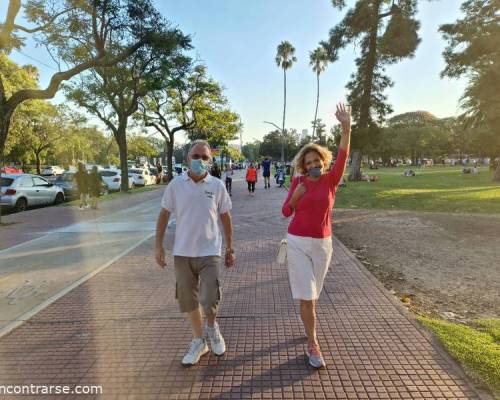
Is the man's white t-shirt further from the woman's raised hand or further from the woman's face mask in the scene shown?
the woman's raised hand

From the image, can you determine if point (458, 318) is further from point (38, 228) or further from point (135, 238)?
point (38, 228)

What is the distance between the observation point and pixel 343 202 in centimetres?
1595

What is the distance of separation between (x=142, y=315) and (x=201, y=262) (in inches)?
61.4

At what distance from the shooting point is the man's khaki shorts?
124 inches

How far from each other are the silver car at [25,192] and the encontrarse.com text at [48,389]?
12229 millimetres

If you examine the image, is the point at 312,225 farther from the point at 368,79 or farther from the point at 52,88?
the point at 368,79

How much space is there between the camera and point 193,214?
3.13m

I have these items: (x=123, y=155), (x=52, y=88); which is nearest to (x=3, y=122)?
(x=52, y=88)

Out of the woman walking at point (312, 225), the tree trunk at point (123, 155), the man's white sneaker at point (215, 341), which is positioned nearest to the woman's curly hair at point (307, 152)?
the woman walking at point (312, 225)

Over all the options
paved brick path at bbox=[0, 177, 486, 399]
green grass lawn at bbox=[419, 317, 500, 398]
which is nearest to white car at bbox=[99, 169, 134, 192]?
paved brick path at bbox=[0, 177, 486, 399]

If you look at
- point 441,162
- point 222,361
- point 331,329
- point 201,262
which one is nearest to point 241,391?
point 222,361

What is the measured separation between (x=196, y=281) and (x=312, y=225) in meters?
1.05

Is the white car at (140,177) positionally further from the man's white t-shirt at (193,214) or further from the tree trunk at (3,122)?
the man's white t-shirt at (193,214)

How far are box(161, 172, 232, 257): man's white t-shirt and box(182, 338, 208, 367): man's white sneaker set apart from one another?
79 centimetres
